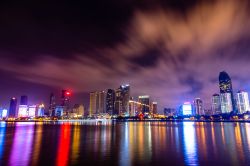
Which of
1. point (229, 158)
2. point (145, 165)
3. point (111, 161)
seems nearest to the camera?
point (145, 165)

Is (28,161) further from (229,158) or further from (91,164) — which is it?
(229,158)

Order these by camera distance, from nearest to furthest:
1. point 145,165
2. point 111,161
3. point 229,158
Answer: point 145,165, point 111,161, point 229,158

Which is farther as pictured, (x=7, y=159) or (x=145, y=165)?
(x=7, y=159)

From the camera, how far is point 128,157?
2456cm

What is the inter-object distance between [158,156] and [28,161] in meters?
14.9

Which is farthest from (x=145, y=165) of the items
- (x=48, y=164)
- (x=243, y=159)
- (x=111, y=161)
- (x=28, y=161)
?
(x=28, y=161)

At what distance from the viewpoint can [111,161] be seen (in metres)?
22.4

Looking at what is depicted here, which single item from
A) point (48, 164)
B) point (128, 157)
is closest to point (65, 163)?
point (48, 164)

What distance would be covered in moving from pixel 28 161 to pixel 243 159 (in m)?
23.7

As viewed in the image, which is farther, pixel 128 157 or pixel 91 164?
pixel 128 157

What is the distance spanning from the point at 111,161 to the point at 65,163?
476 centimetres

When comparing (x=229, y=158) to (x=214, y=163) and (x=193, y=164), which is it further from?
(x=193, y=164)

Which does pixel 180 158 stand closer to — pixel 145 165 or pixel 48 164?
pixel 145 165

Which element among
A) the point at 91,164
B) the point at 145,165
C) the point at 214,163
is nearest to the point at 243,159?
the point at 214,163
